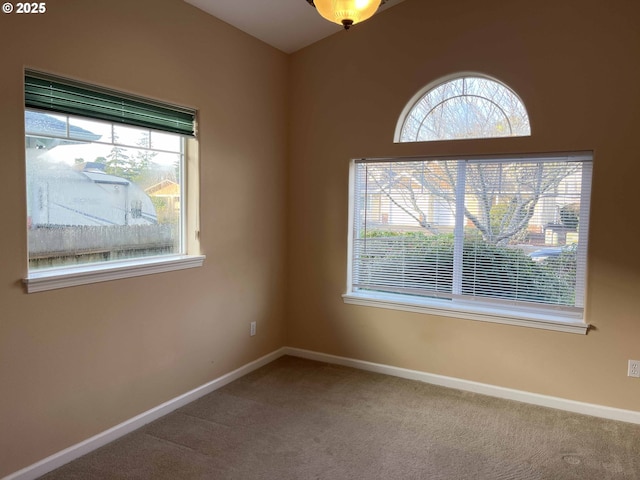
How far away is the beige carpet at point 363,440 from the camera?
2479 mm

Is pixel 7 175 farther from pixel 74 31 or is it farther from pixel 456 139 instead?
pixel 456 139

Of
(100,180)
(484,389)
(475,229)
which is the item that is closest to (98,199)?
(100,180)

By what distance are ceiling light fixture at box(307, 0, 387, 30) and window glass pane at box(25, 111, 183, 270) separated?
5.15 feet

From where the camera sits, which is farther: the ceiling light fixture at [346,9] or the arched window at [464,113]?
the arched window at [464,113]

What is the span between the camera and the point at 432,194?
367 cm

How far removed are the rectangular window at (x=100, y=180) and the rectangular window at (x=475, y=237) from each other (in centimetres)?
155

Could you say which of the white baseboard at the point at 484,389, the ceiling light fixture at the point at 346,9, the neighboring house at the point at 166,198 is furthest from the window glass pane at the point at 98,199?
the white baseboard at the point at 484,389

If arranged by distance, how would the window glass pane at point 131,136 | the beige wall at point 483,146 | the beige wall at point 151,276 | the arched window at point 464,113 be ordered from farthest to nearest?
the arched window at point 464,113 → the beige wall at point 483,146 → the window glass pane at point 131,136 → the beige wall at point 151,276

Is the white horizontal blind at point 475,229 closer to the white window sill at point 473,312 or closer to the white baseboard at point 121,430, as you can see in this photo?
the white window sill at point 473,312

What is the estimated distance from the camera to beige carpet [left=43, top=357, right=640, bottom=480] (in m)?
2.48

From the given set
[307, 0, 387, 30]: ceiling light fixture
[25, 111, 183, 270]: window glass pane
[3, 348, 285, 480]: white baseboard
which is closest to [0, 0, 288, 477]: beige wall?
[3, 348, 285, 480]: white baseboard

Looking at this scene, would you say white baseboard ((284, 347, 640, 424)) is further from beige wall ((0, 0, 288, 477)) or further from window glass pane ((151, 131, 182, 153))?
window glass pane ((151, 131, 182, 153))

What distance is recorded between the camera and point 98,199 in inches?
107

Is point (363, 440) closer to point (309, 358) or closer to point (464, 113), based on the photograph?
point (309, 358)
